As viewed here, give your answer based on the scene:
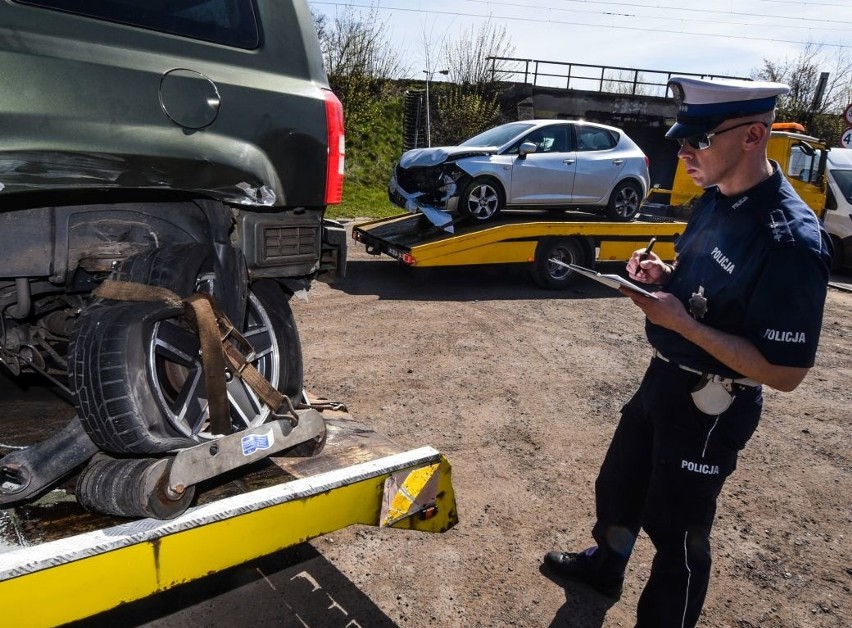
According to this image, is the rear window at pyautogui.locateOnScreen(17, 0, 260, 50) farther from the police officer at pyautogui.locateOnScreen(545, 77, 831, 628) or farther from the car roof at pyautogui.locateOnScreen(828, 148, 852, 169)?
the car roof at pyautogui.locateOnScreen(828, 148, 852, 169)

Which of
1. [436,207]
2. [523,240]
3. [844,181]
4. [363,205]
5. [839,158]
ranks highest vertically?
[839,158]

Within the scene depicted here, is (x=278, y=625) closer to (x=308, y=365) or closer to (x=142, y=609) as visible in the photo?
(x=142, y=609)

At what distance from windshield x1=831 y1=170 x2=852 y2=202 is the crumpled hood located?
759cm

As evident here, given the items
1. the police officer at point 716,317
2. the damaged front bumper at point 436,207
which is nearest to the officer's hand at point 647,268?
the police officer at point 716,317

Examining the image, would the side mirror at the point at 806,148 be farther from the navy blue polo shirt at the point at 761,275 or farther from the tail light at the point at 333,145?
the tail light at the point at 333,145

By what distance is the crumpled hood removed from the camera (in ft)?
28.1

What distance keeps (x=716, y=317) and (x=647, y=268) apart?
0.42 m

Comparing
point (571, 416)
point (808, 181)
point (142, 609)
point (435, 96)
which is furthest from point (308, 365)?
point (435, 96)

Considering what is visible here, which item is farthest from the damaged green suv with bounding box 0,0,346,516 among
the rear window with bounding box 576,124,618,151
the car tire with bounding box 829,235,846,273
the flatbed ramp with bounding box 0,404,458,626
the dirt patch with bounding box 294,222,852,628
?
the car tire with bounding box 829,235,846,273

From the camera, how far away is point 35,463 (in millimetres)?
1982

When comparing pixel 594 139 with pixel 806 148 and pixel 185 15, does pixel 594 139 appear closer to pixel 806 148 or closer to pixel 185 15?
pixel 806 148

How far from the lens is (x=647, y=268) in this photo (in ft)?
8.80

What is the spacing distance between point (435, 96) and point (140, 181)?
2089 cm

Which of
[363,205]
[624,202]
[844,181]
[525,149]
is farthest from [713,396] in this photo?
[363,205]
